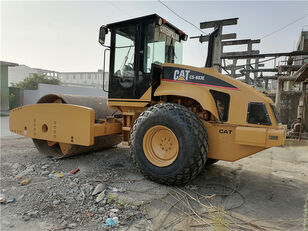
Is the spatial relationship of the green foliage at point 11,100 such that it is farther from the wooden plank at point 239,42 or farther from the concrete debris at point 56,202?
the concrete debris at point 56,202

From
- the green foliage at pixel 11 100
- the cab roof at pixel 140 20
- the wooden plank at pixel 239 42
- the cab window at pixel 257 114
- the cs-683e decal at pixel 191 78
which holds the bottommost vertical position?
the green foliage at pixel 11 100

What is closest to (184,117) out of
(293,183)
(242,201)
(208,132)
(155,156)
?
(208,132)

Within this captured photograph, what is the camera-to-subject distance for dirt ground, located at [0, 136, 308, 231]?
2678mm

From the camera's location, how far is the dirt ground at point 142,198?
8.79ft

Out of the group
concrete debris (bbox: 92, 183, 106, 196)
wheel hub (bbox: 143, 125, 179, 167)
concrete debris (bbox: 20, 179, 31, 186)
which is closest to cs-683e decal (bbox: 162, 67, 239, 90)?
wheel hub (bbox: 143, 125, 179, 167)

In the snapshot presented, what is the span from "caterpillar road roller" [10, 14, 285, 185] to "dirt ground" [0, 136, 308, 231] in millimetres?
387

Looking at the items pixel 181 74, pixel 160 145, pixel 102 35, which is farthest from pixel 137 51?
pixel 160 145

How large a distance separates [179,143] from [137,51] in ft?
6.27

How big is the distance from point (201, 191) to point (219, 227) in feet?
3.35

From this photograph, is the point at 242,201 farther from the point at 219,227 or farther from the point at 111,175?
the point at 111,175

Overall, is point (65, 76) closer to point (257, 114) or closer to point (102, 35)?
point (102, 35)

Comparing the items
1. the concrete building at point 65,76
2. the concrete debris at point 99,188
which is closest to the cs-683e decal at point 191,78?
the concrete debris at point 99,188

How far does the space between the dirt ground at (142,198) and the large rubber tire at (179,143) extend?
223 millimetres

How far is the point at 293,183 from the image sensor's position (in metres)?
4.05
